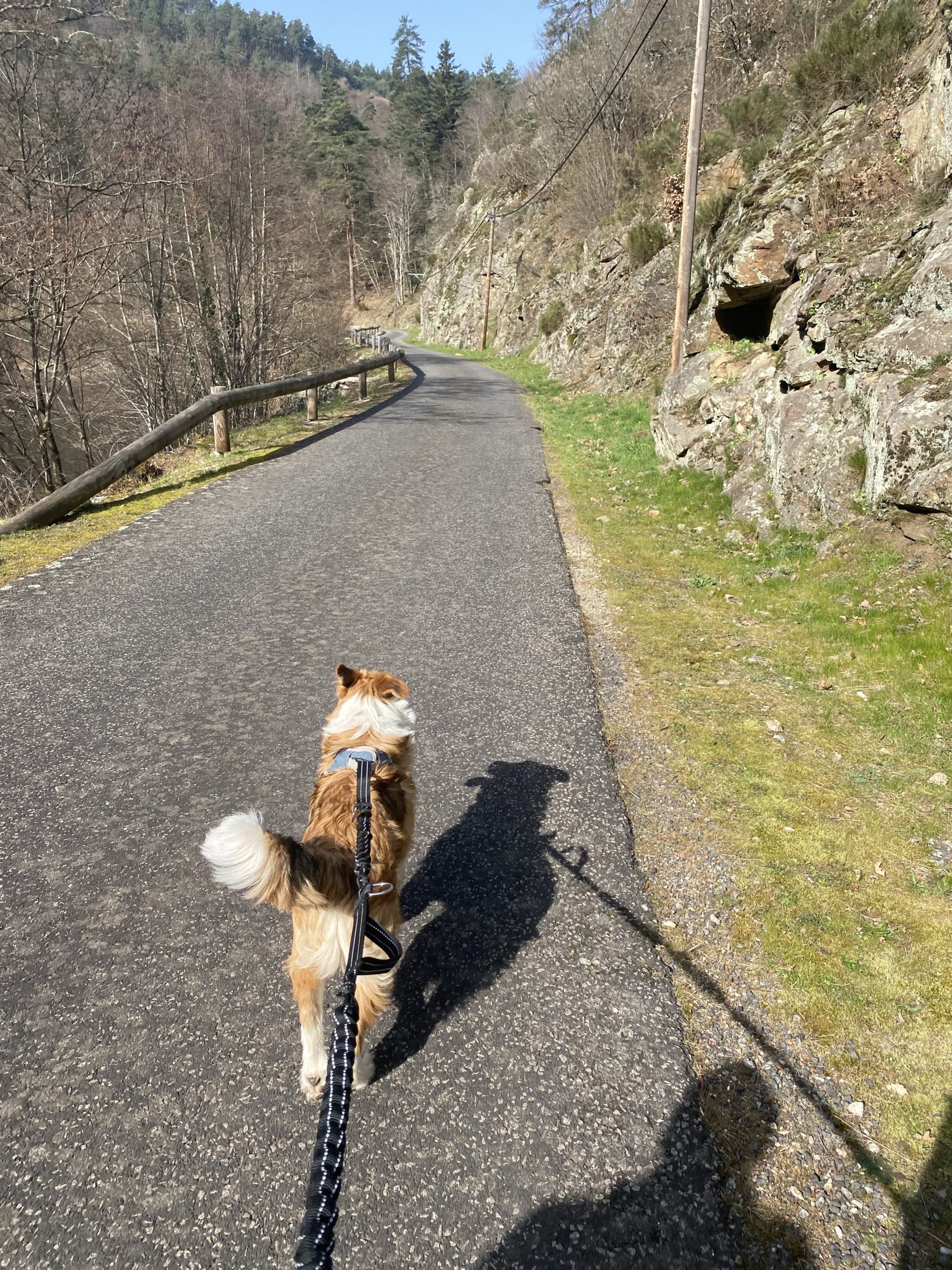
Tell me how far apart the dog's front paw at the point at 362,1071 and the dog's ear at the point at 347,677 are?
59.2 inches

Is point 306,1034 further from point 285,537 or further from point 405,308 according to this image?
point 405,308

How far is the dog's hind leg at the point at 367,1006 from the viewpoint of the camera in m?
2.40

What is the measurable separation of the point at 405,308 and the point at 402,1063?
75933 millimetres

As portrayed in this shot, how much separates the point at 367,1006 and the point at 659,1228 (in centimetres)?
107

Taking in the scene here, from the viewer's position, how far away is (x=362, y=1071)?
242 centimetres

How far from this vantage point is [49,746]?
13.7ft

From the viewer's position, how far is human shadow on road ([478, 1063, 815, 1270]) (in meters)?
1.92

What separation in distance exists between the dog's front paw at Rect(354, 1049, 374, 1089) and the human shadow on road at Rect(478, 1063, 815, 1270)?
0.67 metres

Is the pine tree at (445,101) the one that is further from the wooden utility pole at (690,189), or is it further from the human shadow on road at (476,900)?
the human shadow on road at (476,900)

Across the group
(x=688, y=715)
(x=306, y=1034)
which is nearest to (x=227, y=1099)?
(x=306, y=1034)

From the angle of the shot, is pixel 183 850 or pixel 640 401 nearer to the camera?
pixel 183 850

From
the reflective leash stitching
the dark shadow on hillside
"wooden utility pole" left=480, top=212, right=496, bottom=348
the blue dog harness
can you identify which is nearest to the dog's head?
the blue dog harness

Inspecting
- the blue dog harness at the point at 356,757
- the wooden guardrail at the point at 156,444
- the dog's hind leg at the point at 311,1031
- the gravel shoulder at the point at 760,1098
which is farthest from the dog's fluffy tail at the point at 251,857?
the wooden guardrail at the point at 156,444

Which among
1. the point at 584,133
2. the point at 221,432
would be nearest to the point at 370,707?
the point at 221,432
